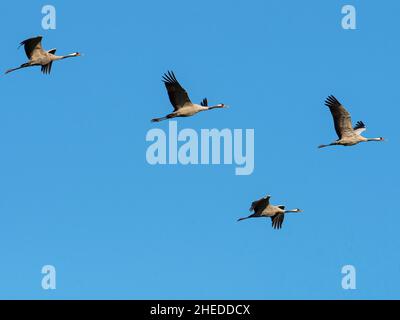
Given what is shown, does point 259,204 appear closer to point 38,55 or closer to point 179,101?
point 179,101

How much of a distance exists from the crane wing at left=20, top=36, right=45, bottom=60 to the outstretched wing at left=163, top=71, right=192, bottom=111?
5215mm

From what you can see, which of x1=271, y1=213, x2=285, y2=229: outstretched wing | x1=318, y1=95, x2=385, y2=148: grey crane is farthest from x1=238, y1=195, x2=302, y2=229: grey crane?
x1=318, y1=95, x2=385, y2=148: grey crane

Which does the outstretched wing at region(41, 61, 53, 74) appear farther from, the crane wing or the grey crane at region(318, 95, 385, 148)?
the grey crane at region(318, 95, 385, 148)

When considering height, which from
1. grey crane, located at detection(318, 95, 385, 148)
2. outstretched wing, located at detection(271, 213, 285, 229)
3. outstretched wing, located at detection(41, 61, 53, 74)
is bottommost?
outstretched wing, located at detection(271, 213, 285, 229)

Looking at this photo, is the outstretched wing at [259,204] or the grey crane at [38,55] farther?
the grey crane at [38,55]

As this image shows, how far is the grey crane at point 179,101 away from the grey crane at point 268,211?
3.89m

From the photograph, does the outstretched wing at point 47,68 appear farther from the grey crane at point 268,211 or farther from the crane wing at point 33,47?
the grey crane at point 268,211

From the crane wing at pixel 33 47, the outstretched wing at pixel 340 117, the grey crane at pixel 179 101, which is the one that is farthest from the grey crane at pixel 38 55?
the outstretched wing at pixel 340 117

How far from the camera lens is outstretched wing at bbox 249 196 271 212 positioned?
158 feet

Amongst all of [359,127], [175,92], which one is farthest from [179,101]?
[359,127]

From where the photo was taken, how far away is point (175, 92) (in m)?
47.8

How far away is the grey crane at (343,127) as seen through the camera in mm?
49156
